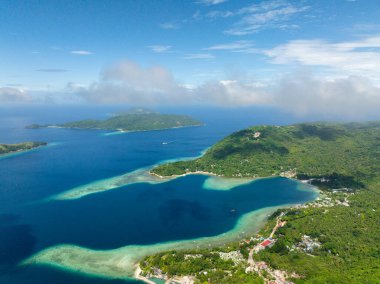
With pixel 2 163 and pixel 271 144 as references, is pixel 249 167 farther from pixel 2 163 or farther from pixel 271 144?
pixel 2 163

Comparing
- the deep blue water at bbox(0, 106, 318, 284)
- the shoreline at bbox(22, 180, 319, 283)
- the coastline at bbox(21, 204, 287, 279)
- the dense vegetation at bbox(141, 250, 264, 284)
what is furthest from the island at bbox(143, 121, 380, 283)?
the deep blue water at bbox(0, 106, 318, 284)

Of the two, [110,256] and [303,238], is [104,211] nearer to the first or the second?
[110,256]

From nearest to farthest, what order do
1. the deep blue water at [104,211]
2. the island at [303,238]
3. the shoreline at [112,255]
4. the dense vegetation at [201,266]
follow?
the dense vegetation at [201,266], the island at [303,238], the shoreline at [112,255], the deep blue water at [104,211]

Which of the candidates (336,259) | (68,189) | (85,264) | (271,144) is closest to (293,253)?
(336,259)

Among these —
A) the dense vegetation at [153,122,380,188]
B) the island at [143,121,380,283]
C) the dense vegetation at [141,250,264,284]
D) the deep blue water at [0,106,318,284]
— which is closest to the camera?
the dense vegetation at [141,250,264,284]

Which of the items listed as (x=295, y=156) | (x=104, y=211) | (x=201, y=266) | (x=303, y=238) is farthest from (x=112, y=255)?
(x=295, y=156)

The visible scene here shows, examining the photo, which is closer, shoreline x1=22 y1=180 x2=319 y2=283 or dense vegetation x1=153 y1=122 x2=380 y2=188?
shoreline x1=22 y1=180 x2=319 y2=283

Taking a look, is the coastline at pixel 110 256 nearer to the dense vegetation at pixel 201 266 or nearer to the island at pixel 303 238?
the island at pixel 303 238

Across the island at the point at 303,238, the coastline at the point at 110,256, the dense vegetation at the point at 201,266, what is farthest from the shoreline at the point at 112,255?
the dense vegetation at the point at 201,266

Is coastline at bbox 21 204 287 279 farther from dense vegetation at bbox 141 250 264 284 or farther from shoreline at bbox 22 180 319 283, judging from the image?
dense vegetation at bbox 141 250 264 284
